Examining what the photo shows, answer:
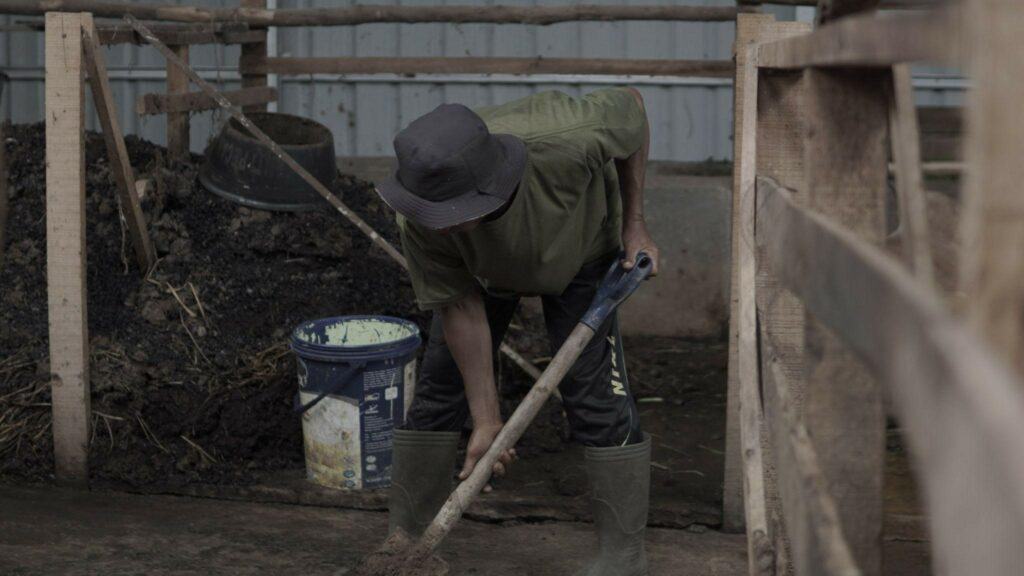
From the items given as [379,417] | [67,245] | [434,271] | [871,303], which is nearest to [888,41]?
[871,303]

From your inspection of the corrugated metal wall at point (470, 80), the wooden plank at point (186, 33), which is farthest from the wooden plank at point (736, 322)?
the corrugated metal wall at point (470, 80)

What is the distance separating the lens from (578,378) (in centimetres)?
383

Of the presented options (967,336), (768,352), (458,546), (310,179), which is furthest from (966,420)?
(310,179)

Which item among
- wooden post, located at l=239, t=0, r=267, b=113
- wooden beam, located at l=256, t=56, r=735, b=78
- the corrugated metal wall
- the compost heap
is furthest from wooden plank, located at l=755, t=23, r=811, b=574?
the corrugated metal wall

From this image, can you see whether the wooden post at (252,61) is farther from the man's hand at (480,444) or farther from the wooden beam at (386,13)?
the man's hand at (480,444)

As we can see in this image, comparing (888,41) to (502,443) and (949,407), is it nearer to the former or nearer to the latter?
(949,407)

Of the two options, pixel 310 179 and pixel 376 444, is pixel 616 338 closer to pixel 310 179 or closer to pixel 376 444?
pixel 376 444

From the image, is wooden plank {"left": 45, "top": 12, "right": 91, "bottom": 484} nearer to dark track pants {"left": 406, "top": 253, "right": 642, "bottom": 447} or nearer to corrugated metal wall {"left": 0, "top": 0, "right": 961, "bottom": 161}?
dark track pants {"left": 406, "top": 253, "right": 642, "bottom": 447}

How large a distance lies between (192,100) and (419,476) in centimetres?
243

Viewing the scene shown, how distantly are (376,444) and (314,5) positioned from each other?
12.4 ft

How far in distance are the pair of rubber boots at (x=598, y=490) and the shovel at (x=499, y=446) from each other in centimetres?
30

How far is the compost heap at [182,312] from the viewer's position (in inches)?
196

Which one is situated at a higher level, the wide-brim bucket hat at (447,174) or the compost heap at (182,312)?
the wide-brim bucket hat at (447,174)

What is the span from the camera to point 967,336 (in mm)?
946
